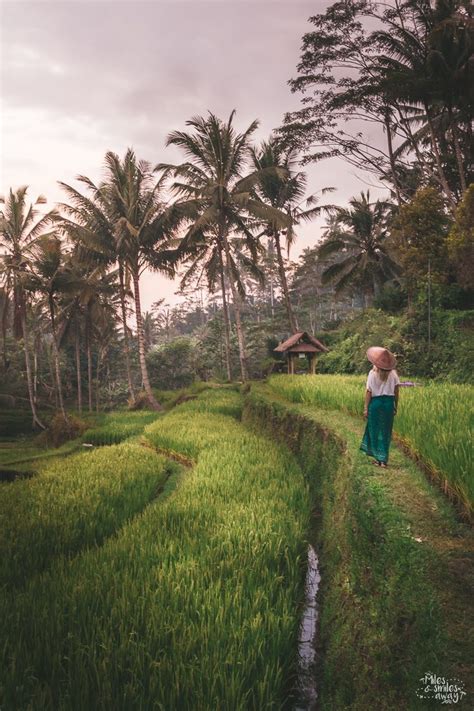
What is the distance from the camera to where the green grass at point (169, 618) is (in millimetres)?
1770

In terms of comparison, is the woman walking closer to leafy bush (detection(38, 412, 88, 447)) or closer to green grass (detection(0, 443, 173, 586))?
green grass (detection(0, 443, 173, 586))

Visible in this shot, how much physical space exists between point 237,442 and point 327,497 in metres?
2.53

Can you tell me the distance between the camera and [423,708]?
61.4 inches

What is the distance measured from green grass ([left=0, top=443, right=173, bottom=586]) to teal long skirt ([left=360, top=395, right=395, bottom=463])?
288cm

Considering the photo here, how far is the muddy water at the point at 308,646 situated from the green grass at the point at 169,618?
0.11 meters

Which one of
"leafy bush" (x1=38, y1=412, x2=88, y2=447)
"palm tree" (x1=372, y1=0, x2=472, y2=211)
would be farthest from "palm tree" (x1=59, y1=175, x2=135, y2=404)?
"palm tree" (x1=372, y1=0, x2=472, y2=211)

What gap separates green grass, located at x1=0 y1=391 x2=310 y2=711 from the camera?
177 centimetres

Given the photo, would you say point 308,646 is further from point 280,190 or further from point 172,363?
point 172,363

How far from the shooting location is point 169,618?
2.26 m

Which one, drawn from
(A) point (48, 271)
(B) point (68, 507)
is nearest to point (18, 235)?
(A) point (48, 271)

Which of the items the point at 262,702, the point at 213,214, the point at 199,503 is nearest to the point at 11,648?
the point at 262,702

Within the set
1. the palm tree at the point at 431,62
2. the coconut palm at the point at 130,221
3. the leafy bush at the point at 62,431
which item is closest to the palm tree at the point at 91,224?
the coconut palm at the point at 130,221

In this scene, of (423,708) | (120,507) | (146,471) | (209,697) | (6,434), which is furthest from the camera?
(6,434)

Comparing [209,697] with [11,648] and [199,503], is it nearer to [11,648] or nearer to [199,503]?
[11,648]
